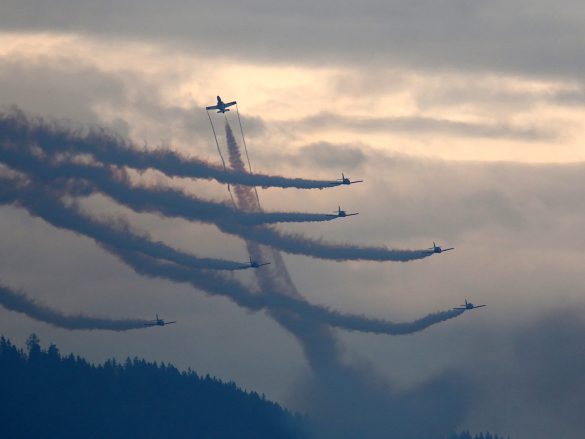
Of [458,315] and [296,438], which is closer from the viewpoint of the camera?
[458,315]

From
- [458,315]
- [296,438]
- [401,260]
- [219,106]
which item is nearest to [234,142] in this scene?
[219,106]

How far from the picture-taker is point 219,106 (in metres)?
140

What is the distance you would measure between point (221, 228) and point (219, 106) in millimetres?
12680

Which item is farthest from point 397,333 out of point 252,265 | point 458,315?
point 252,265

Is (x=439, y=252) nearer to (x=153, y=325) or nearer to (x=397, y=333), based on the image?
(x=397, y=333)

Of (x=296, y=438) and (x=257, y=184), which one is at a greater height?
(x=257, y=184)

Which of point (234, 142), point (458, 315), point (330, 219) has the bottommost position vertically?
point (458, 315)

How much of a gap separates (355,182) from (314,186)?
3.64 m

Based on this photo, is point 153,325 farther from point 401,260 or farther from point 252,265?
point 401,260

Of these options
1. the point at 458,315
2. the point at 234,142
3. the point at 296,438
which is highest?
the point at 234,142

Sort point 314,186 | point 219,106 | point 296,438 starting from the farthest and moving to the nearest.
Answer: point 296,438
point 219,106
point 314,186

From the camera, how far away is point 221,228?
134 metres

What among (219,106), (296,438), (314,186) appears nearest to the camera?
(314,186)

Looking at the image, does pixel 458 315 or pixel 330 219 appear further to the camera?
pixel 458 315
